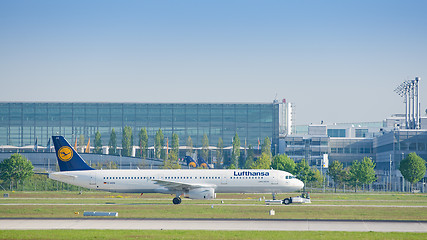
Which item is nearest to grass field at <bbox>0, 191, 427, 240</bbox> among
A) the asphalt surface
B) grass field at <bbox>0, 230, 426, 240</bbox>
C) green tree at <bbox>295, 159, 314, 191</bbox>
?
grass field at <bbox>0, 230, 426, 240</bbox>

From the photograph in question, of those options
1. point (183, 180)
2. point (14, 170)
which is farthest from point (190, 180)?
point (14, 170)

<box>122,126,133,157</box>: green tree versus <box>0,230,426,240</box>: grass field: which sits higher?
<box>122,126,133,157</box>: green tree

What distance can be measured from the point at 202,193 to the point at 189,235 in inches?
1219

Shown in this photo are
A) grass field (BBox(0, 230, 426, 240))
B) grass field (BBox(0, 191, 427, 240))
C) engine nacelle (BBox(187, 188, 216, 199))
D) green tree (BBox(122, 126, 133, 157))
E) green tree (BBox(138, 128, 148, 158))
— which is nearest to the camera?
grass field (BBox(0, 230, 426, 240))

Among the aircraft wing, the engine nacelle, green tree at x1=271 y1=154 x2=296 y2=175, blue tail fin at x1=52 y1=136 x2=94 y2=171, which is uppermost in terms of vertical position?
blue tail fin at x1=52 y1=136 x2=94 y2=171

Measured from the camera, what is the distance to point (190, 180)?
70.9 meters

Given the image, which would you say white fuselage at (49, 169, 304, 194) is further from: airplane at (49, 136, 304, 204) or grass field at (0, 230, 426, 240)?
grass field at (0, 230, 426, 240)

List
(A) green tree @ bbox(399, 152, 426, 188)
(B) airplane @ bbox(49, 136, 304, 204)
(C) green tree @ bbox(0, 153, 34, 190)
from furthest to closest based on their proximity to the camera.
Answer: (A) green tree @ bbox(399, 152, 426, 188), (C) green tree @ bbox(0, 153, 34, 190), (B) airplane @ bbox(49, 136, 304, 204)

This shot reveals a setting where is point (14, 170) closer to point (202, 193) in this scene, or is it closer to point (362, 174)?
point (202, 193)

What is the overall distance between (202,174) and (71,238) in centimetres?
3545

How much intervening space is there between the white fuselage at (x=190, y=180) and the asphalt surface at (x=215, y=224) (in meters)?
23.4

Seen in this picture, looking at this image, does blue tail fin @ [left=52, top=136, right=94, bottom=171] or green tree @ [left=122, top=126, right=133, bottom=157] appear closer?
blue tail fin @ [left=52, top=136, right=94, bottom=171]

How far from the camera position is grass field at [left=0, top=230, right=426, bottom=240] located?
37.0 meters

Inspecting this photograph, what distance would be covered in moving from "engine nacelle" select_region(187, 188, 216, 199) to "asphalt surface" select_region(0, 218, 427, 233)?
21.2 m
